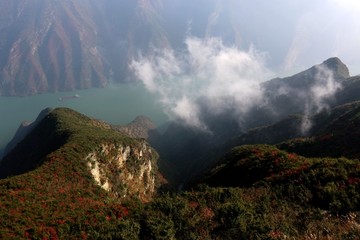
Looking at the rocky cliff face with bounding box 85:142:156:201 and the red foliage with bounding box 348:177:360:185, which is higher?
the rocky cliff face with bounding box 85:142:156:201

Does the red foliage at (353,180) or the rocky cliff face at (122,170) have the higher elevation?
the rocky cliff face at (122,170)

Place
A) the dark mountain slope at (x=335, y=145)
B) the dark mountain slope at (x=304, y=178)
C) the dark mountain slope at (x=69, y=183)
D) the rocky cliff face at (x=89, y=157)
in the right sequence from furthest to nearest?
the rocky cliff face at (x=89, y=157) → the dark mountain slope at (x=335, y=145) → the dark mountain slope at (x=69, y=183) → the dark mountain slope at (x=304, y=178)

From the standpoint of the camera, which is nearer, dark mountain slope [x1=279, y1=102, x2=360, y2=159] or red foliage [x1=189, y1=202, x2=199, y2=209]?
red foliage [x1=189, y1=202, x2=199, y2=209]

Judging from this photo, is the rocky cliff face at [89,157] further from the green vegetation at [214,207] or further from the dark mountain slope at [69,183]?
the green vegetation at [214,207]

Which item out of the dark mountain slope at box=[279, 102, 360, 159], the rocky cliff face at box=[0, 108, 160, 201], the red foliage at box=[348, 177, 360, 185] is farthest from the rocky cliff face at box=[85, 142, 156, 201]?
the red foliage at box=[348, 177, 360, 185]

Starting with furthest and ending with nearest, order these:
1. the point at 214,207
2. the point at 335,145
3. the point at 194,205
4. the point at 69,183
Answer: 1. the point at 335,145
2. the point at 69,183
3. the point at 194,205
4. the point at 214,207

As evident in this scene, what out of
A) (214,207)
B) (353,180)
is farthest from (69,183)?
(353,180)

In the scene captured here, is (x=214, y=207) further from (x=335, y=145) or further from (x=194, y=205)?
(x=335, y=145)

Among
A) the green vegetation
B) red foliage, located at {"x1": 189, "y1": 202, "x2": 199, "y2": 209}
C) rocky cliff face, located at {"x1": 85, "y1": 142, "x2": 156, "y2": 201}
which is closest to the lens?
the green vegetation

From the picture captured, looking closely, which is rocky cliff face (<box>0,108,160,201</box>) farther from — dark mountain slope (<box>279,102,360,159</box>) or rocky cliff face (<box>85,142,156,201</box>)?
dark mountain slope (<box>279,102,360,159</box>)

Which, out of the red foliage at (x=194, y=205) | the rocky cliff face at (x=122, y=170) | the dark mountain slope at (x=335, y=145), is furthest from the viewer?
the rocky cliff face at (x=122, y=170)

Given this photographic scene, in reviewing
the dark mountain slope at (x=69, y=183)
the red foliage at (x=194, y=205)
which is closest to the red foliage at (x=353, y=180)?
the red foliage at (x=194, y=205)

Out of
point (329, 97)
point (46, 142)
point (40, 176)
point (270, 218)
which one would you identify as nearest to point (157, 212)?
point (270, 218)
